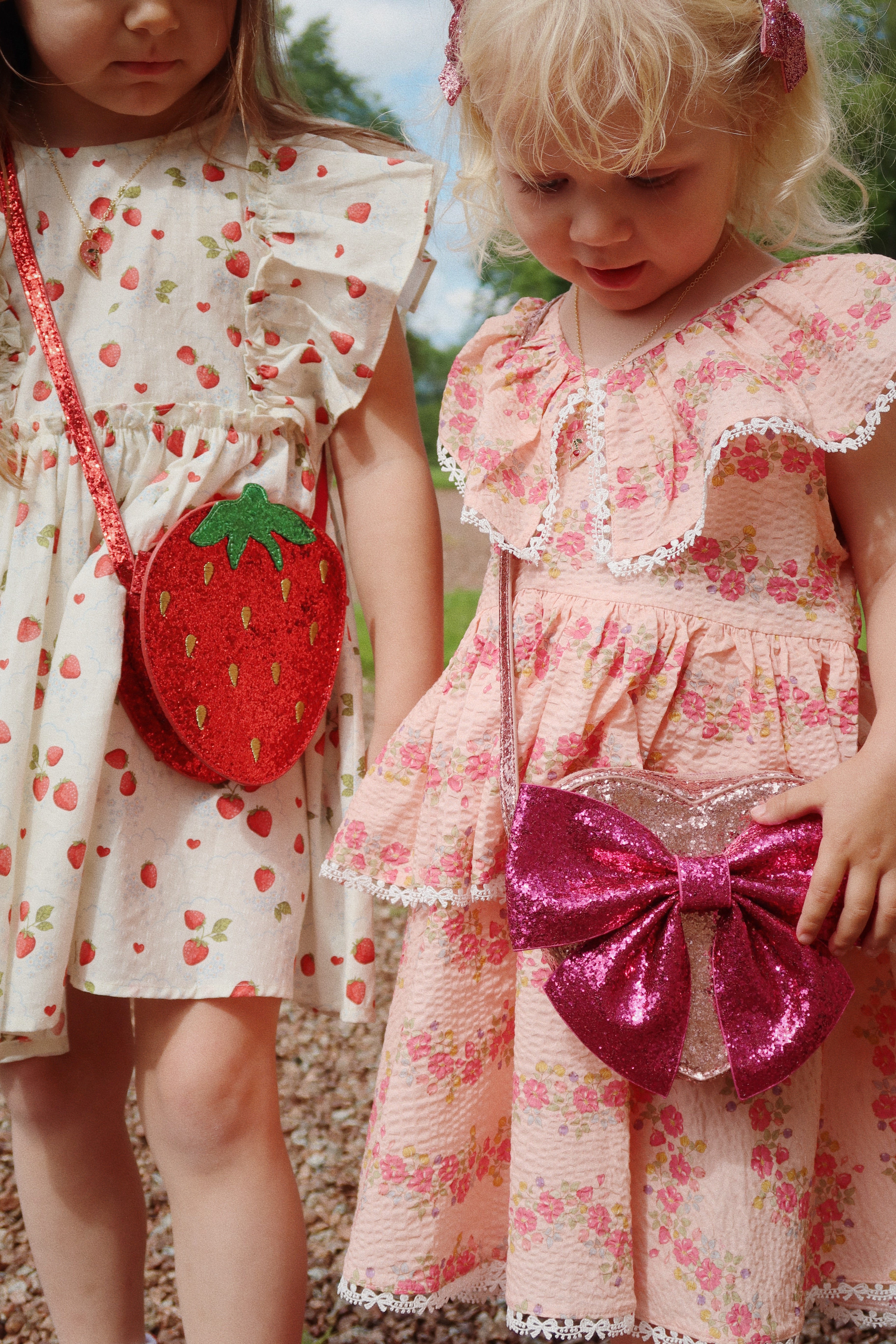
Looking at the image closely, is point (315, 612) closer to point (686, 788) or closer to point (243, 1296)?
point (686, 788)

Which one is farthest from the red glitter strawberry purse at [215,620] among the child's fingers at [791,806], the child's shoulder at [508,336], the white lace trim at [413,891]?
the child's fingers at [791,806]

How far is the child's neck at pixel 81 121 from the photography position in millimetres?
1198

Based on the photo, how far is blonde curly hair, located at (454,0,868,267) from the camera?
0.90 metres

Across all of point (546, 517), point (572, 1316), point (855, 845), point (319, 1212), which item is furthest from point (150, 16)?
point (319, 1212)

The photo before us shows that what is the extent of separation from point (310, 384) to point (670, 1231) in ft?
2.68

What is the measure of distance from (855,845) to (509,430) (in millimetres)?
460

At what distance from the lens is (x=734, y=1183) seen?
98 centimetres

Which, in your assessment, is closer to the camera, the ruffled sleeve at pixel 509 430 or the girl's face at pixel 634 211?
the girl's face at pixel 634 211

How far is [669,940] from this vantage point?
936 millimetres

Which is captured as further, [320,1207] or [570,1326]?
[320,1207]

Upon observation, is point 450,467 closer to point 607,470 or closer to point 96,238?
point 607,470

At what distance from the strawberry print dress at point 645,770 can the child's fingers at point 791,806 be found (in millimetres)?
76

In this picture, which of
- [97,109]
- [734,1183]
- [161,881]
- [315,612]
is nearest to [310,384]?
[315,612]

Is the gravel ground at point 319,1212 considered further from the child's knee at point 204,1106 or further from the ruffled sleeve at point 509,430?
the ruffled sleeve at point 509,430
